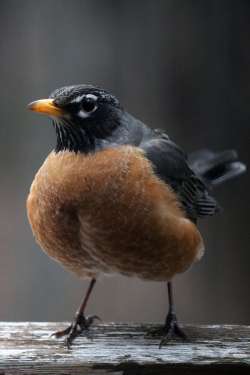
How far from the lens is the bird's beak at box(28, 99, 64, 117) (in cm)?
309

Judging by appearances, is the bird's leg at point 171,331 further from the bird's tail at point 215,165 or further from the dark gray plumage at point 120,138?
the bird's tail at point 215,165

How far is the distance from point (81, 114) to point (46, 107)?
0.20 metres

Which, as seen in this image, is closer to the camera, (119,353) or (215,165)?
(119,353)

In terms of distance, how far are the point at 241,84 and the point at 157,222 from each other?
1421mm

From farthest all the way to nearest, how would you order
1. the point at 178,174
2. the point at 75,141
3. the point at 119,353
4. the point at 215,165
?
1. the point at 215,165
2. the point at 178,174
3. the point at 75,141
4. the point at 119,353

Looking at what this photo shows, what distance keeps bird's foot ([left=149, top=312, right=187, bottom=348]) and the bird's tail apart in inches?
37.2

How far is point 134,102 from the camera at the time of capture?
433cm

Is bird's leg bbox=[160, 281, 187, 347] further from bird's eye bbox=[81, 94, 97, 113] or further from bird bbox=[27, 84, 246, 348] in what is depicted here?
bird's eye bbox=[81, 94, 97, 113]

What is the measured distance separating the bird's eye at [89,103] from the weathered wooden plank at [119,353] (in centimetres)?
81

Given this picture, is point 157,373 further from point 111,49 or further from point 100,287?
point 111,49

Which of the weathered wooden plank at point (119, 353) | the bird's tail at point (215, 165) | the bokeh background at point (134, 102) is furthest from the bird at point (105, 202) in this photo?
the bokeh background at point (134, 102)

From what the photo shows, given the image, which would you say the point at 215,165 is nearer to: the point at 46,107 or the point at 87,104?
the point at 87,104

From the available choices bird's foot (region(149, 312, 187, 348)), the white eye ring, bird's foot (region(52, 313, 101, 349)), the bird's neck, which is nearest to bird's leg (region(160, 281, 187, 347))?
bird's foot (region(149, 312, 187, 348))

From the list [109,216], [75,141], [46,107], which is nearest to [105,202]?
[109,216]
